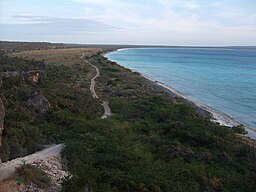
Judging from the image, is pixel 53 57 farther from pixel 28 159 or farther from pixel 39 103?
pixel 28 159

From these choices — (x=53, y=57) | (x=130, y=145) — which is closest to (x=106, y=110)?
(x=130, y=145)

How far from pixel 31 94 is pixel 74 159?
38.6 feet

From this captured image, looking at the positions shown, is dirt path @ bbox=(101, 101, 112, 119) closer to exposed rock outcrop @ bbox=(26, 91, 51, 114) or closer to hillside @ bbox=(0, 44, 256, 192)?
hillside @ bbox=(0, 44, 256, 192)

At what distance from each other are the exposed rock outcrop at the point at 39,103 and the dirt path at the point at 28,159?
7.17 metres

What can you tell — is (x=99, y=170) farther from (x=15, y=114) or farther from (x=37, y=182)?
(x=15, y=114)

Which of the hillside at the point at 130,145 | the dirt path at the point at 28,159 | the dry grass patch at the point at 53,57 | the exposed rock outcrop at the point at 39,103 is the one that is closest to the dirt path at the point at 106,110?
the hillside at the point at 130,145

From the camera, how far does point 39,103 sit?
29.6 meters

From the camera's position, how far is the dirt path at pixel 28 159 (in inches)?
664

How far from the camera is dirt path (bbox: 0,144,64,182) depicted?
1687cm

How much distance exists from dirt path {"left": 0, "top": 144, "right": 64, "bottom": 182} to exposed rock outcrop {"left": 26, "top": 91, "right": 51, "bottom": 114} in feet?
23.5

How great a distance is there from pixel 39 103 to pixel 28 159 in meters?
10.6

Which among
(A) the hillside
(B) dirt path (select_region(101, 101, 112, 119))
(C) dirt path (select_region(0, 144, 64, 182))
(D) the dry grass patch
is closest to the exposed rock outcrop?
(A) the hillside

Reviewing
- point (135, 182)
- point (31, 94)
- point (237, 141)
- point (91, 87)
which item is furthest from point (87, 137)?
point (91, 87)

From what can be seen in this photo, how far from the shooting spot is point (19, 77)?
3756 centimetres
